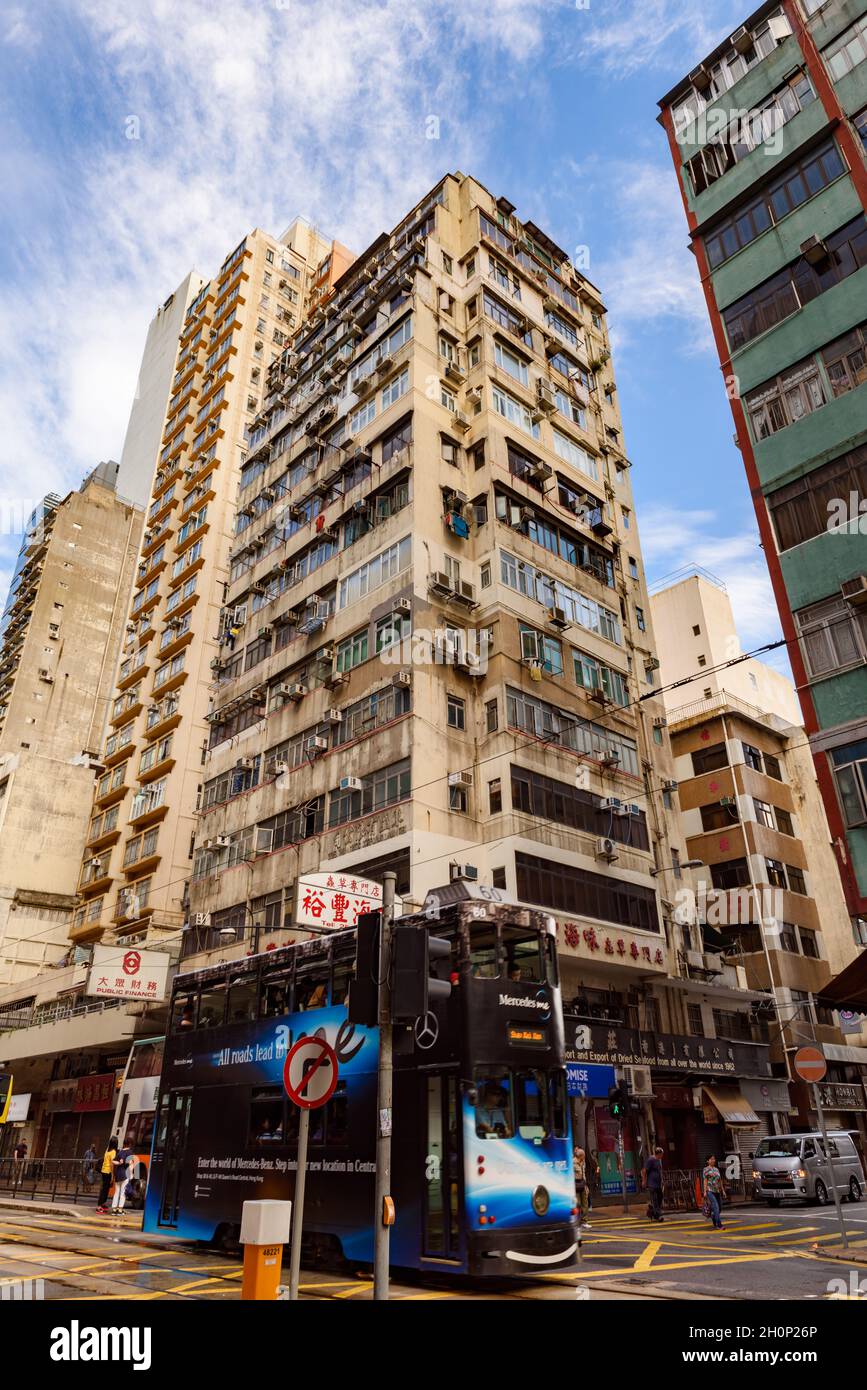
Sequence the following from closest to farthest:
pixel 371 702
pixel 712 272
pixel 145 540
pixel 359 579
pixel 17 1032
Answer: pixel 712 272 < pixel 371 702 < pixel 359 579 < pixel 17 1032 < pixel 145 540

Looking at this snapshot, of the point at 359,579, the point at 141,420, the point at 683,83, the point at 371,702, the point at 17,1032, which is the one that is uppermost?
the point at 141,420

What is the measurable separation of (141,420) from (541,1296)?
242ft

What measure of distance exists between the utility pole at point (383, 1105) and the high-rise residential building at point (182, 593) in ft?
125

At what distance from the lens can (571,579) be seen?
117ft

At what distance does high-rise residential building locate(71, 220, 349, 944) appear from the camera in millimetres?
46719

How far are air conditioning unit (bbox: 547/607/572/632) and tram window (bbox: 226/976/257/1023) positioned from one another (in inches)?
807

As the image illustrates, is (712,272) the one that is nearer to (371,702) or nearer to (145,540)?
(371,702)

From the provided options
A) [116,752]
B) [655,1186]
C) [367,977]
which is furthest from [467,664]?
[116,752]

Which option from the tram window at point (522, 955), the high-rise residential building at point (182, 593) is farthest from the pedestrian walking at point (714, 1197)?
the high-rise residential building at point (182, 593)

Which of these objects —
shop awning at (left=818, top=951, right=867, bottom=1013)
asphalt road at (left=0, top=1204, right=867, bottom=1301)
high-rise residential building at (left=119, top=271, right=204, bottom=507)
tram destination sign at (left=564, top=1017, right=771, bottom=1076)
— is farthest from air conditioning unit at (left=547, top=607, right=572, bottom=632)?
high-rise residential building at (left=119, top=271, right=204, bottom=507)

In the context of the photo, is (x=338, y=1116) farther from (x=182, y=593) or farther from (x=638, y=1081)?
(x=182, y=593)

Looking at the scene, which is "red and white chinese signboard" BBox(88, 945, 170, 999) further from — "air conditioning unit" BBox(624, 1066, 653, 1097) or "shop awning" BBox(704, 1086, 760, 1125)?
"shop awning" BBox(704, 1086, 760, 1125)

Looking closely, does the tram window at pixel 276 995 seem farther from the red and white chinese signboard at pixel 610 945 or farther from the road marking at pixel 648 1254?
the red and white chinese signboard at pixel 610 945
